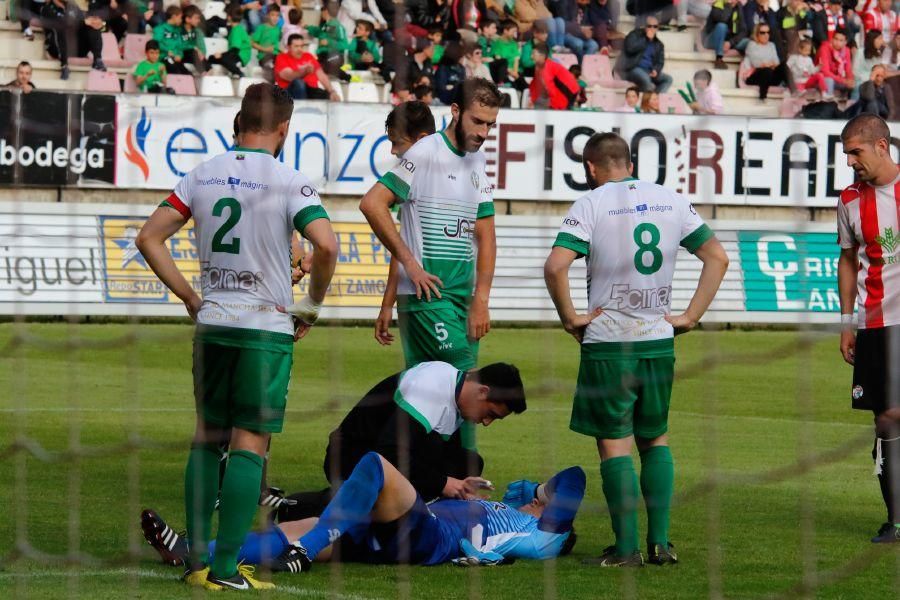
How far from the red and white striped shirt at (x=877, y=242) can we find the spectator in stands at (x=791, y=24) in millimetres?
9189

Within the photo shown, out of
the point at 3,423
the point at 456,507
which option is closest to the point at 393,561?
the point at 456,507

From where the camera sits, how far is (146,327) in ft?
52.3

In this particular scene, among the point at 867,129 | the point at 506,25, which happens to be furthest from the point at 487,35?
the point at 867,129

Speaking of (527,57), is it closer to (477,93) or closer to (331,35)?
(331,35)

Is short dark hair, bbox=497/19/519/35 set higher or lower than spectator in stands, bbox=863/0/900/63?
lower

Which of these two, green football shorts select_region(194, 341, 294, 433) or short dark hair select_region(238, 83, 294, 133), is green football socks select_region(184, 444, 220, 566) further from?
short dark hair select_region(238, 83, 294, 133)

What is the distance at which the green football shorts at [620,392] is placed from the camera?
18.7ft

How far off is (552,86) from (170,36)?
13.9 ft

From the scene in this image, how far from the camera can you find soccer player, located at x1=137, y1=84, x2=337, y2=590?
198 inches

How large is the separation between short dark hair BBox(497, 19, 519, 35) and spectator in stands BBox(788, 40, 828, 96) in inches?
112

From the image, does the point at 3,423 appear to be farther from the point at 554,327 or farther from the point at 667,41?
the point at 554,327

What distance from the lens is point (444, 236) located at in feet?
21.4

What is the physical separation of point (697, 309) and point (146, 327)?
36.1ft

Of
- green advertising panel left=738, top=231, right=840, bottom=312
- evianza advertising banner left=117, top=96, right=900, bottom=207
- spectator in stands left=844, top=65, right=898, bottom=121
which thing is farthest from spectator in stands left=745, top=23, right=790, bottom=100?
green advertising panel left=738, top=231, right=840, bottom=312
